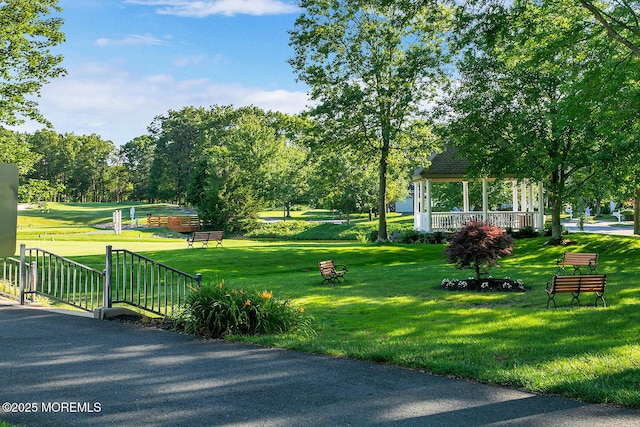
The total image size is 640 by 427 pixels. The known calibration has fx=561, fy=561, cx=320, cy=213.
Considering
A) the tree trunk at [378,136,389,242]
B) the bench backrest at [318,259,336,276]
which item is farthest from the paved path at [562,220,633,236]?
the bench backrest at [318,259,336,276]

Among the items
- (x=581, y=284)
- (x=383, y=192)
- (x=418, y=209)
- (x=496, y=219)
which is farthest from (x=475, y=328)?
(x=418, y=209)

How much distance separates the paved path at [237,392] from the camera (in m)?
5.04

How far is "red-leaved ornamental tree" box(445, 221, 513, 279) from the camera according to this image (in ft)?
49.4

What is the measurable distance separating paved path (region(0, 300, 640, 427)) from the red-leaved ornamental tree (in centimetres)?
882

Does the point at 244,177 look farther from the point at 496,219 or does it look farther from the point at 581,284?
the point at 581,284

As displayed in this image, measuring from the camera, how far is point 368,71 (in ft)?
96.4

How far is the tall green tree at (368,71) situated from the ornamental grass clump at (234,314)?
20343 mm

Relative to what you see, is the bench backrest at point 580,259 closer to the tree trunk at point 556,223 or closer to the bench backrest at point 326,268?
the bench backrest at point 326,268

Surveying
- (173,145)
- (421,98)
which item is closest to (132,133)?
(173,145)

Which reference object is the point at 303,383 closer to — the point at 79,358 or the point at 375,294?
the point at 79,358

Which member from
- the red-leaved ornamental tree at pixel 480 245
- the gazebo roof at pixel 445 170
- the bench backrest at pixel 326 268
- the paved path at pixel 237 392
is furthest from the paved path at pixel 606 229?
the paved path at pixel 237 392

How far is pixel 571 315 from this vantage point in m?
10.3

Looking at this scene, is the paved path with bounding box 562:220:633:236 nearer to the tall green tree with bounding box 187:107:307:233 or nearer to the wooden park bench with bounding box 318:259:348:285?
the tall green tree with bounding box 187:107:307:233

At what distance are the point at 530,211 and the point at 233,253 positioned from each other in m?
18.2
